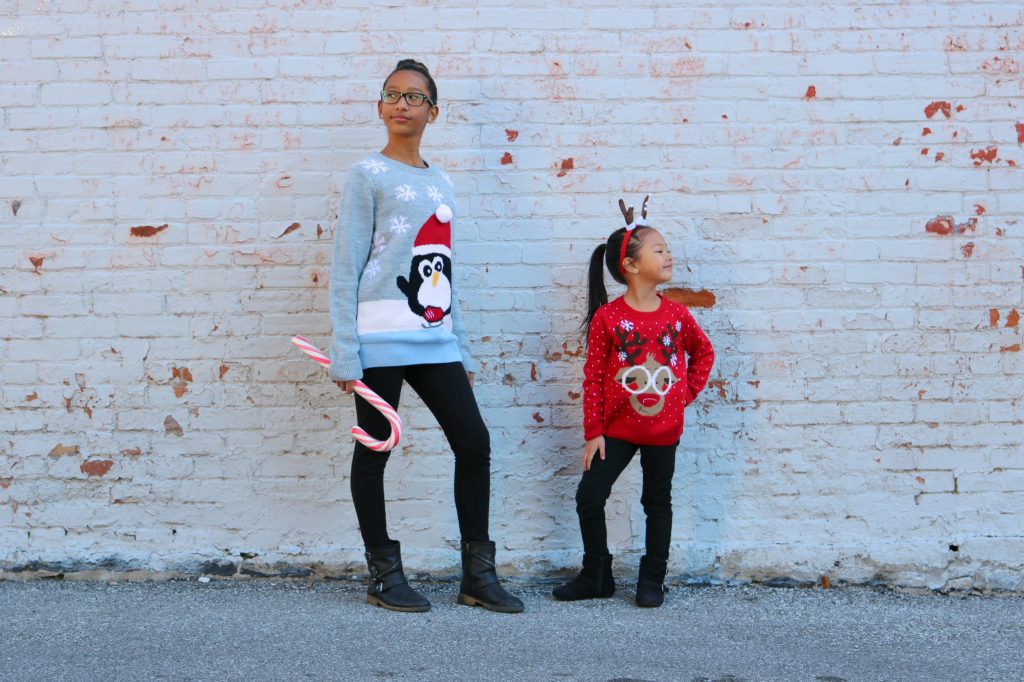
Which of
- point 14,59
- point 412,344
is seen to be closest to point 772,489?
point 412,344

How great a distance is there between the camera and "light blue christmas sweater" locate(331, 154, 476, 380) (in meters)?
3.50

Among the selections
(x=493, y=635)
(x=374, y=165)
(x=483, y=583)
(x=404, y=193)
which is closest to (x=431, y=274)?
(x=404, y=193)

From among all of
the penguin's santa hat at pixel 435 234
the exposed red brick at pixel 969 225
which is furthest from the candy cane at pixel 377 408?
the exposed red brick at pixel 969 225

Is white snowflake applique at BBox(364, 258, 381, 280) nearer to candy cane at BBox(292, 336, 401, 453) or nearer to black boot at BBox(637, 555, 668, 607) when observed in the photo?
candy cane at BBox(292, 336, 401, 453)

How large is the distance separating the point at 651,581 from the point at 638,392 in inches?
29.2

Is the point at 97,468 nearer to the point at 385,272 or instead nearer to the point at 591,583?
the point at 385,272

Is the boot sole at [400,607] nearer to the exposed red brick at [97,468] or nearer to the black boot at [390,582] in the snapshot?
the black boot at [390,582]

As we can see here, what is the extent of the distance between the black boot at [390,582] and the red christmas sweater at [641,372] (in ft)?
2.83

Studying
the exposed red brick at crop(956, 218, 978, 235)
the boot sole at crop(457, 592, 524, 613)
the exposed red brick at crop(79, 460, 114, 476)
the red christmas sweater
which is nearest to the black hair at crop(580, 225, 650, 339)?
the red christmas sweater

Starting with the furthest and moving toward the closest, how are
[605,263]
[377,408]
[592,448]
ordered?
[605,263]
[592,448]
[377,408]

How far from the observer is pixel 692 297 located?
13.4ft

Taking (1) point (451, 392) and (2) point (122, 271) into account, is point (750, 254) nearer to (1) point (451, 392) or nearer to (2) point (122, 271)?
(1) point (451, 392)

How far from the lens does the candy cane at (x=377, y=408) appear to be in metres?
3.46

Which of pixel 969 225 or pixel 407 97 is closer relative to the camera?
pixel 407 97
